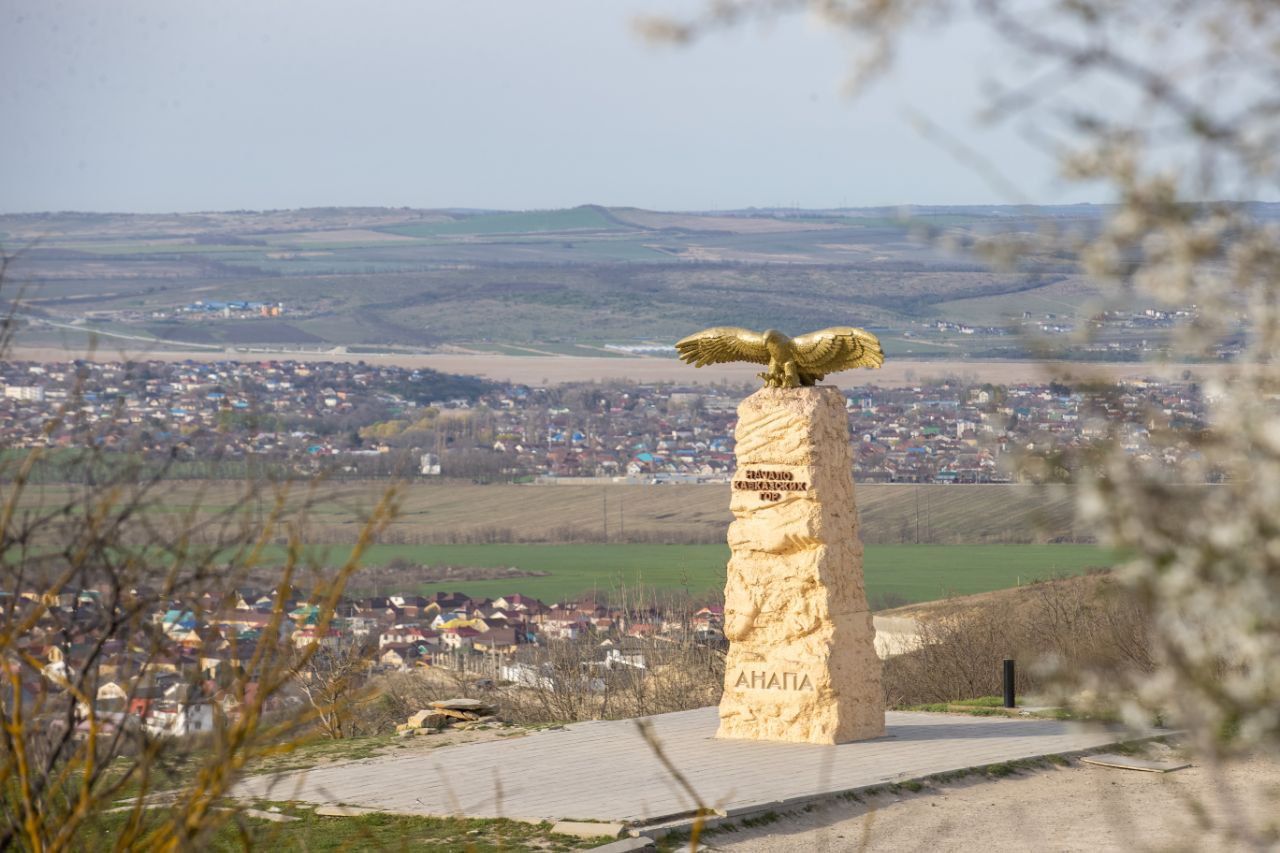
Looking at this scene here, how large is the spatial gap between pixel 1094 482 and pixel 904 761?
11777 millimetres

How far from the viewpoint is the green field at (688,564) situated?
38.0 m

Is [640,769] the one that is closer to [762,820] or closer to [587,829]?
[762,820]

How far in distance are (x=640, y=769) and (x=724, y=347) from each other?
433 centimetres

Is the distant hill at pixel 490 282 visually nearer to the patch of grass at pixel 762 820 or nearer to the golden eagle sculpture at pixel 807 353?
the golden eagle sculpture at pixel 807 353

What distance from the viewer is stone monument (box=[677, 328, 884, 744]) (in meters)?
15.2

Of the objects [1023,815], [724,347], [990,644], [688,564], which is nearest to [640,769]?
[1023,815]

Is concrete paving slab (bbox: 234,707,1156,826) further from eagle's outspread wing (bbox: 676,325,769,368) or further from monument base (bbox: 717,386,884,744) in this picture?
eagle's outspread wing (bbox: 676,325,769,368)

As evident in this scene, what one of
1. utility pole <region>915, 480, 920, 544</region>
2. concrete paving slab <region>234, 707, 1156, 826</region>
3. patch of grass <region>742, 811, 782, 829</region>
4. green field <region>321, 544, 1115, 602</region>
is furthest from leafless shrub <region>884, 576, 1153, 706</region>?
utility pole <region>915, 480, 920, 544</region>

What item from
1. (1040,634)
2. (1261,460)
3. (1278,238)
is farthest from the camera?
(1040,634)

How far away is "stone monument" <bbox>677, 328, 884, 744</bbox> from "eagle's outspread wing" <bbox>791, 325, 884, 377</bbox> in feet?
0.07

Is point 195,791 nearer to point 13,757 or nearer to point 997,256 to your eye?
point 13,757

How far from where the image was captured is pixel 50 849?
4977 mm

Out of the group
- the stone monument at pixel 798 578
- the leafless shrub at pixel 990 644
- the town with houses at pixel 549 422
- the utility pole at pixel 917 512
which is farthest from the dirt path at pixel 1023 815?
the utility pole at pixel 917 512

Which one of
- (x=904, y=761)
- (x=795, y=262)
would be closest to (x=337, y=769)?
(x=904, y=761)
